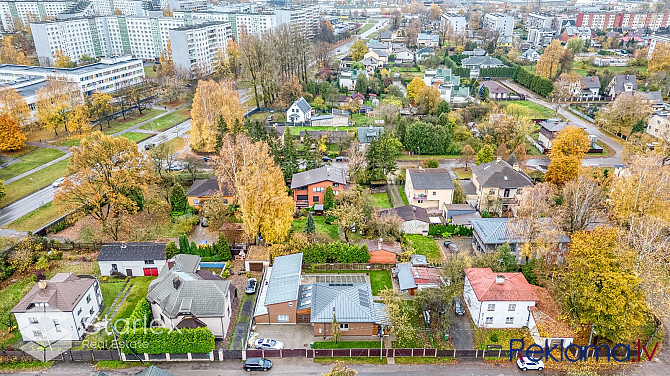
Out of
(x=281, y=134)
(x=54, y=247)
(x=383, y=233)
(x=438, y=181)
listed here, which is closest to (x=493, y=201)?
(x=438, y=181)

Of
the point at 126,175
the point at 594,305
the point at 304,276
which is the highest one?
the point at 126,175

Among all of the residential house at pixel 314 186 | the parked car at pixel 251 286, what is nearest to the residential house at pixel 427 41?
the residential house at pixel 314 186

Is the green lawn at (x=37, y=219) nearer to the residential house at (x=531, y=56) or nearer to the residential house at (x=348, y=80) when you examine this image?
the residential house at (x=348, y=80)

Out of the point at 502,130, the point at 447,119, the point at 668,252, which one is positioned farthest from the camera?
the point at 447,119

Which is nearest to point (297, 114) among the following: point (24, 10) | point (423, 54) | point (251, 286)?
point (251, 286)

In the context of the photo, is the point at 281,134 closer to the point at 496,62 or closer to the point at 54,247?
the point at 54,247
